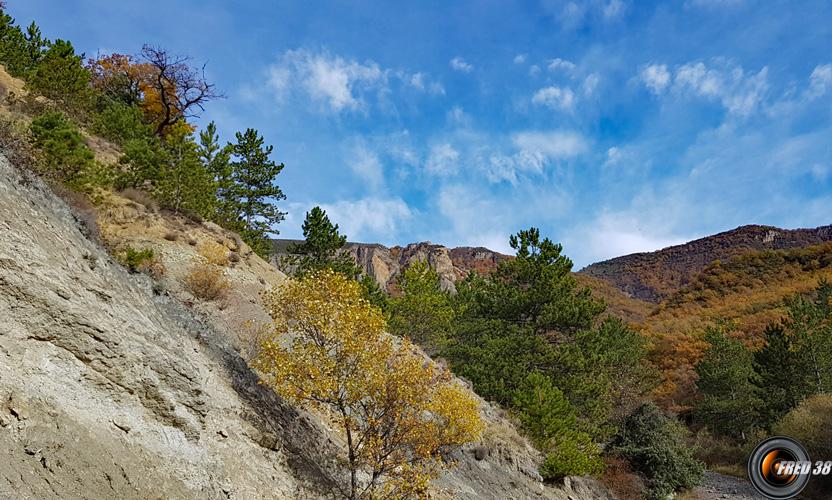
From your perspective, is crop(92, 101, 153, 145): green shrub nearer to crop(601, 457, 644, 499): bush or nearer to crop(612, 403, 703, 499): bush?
crop(601, 457, 644, 499): bush

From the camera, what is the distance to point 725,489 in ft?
105

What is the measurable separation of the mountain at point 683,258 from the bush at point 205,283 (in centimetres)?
13402

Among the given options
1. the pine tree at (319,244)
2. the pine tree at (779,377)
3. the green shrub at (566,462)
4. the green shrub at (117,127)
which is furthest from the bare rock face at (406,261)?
the green shrub at (566,462)

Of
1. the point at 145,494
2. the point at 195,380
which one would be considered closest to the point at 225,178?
the point at 195,380

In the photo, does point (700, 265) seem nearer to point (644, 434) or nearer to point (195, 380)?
point (644, 434)

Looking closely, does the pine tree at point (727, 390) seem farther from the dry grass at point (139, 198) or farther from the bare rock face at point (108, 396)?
the dry grass at point (139, 198)

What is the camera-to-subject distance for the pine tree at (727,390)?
44094 millimetres

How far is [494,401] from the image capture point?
88.8 feet

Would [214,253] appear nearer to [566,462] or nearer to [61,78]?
[61,78]

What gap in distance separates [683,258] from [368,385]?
6508 inches

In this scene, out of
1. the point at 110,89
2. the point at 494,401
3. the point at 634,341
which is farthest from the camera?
the point at 634,341

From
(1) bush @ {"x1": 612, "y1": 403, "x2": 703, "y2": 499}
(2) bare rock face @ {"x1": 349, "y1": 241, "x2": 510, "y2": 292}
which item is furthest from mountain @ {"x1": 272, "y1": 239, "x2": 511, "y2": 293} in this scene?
(1) bush @ {"x1": 612, "y1": 403, "x2": 703, "y2": 499}

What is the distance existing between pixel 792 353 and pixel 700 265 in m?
115

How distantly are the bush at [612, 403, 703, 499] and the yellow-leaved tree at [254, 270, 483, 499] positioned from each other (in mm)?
21361
